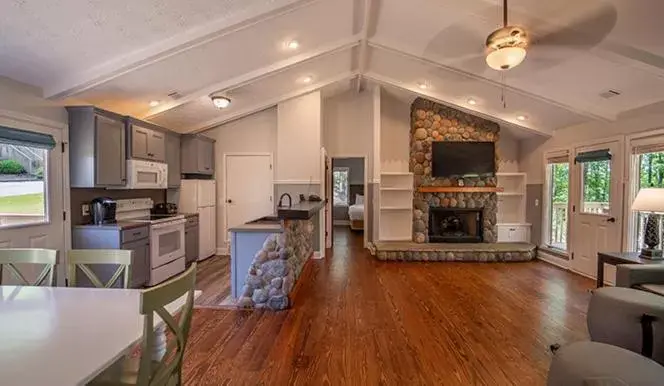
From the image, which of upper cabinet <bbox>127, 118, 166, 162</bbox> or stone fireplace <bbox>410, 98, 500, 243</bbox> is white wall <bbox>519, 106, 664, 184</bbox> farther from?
upper cabinet <bbox>127, 118, 166, 162</bbox>

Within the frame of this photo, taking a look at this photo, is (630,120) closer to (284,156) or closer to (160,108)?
(284,156)

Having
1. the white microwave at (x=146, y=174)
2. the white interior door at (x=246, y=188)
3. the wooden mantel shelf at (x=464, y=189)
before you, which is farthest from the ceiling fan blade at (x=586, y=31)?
the white microwave at (x=146, y=174)

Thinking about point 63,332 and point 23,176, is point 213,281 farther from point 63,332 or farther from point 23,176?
point 63,332

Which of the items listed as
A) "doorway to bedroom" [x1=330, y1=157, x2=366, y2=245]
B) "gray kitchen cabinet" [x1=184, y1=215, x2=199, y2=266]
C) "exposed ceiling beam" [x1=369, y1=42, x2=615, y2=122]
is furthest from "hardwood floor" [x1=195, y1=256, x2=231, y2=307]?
"doorway to bedroom" [x1=330, y1=157, x2=366, y2=245]

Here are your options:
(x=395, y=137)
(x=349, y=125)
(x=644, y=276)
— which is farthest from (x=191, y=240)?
(x=644, y=276)

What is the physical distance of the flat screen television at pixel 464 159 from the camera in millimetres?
7145

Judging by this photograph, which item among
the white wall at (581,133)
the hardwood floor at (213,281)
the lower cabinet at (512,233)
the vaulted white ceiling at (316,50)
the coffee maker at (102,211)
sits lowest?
the hardwood floor at (213,281)

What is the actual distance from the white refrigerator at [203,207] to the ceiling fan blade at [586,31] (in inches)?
212

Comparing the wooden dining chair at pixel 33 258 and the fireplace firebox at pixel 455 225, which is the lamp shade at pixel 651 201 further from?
the wooden dining chair at pixel 33 258

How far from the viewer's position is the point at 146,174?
16.4ft

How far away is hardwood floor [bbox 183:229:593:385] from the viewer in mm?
2572

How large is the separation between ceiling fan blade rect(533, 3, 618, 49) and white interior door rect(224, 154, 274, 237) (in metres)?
4.89

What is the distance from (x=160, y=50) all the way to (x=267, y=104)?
2.97m

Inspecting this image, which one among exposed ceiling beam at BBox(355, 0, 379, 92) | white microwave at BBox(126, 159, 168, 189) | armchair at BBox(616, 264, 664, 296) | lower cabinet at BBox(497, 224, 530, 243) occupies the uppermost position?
exposed ceiling beam at BBox(355, 0, 379, 92)
